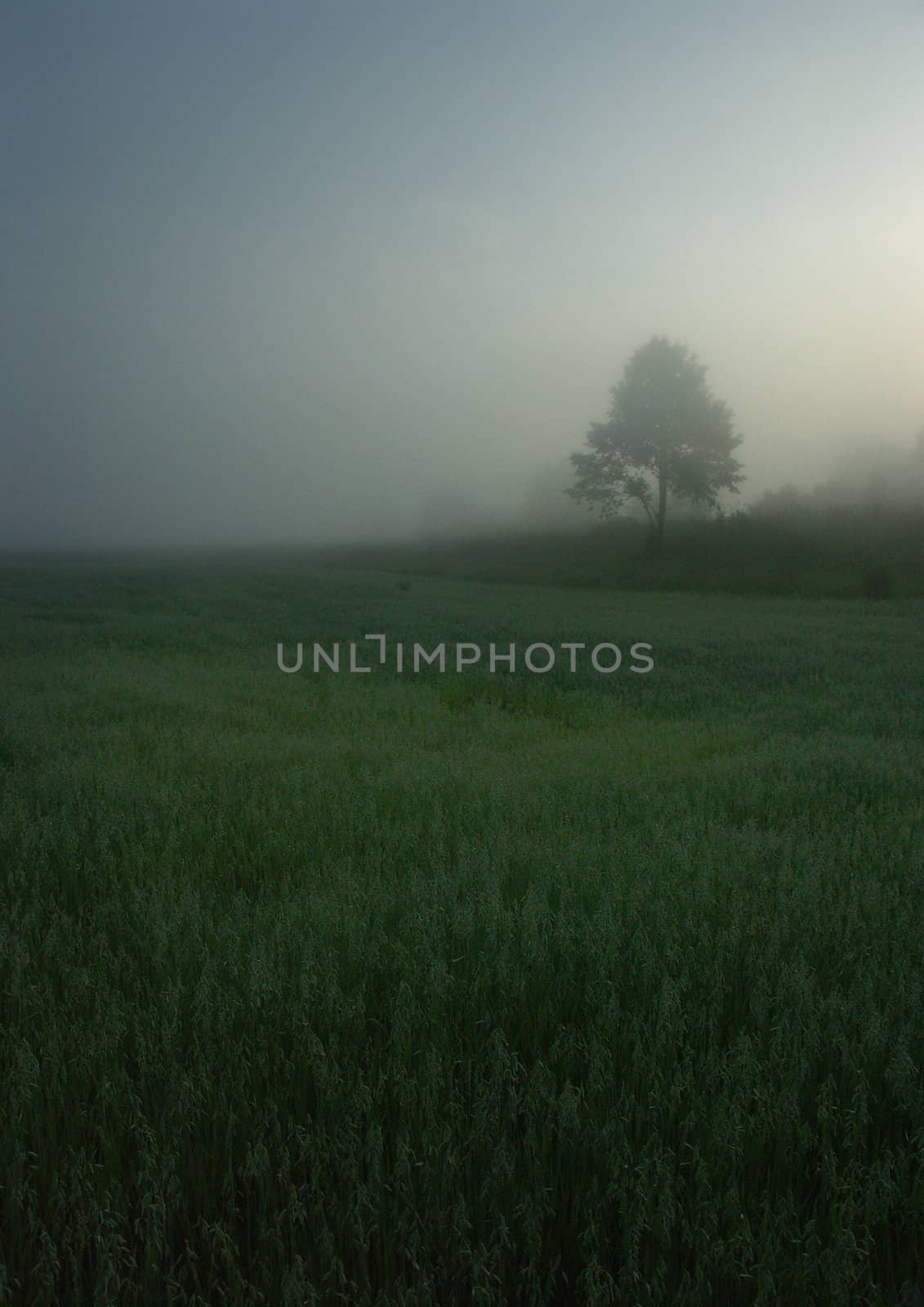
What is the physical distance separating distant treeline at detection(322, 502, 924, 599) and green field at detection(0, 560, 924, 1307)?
2469cm

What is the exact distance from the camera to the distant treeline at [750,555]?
2825 centimetres

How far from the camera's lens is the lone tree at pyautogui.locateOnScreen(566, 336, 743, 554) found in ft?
120

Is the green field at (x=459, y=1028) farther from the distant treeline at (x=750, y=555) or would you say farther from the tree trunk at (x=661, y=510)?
the tree trunk at (x=661, y=510)

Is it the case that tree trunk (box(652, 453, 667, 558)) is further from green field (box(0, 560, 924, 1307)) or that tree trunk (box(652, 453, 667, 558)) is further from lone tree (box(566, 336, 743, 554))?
green field (box(0, 560, 924, 1307))

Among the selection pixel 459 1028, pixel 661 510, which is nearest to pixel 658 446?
pixel 661 510

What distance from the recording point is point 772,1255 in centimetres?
156

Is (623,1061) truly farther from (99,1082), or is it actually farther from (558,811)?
(558,811)

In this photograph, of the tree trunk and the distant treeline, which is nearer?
the distant treeline

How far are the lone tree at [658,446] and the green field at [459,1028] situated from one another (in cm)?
3196

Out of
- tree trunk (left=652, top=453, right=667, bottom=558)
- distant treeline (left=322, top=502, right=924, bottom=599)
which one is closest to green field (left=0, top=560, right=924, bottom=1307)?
distant treeline (left=322, top=502, right=924, bottom=599)

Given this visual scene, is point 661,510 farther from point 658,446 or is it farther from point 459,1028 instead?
point 459,1028

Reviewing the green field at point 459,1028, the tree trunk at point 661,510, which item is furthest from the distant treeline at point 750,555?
the green field at point 459,1028

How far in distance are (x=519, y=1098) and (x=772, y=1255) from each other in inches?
28.0

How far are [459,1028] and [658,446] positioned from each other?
37919 mm
